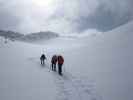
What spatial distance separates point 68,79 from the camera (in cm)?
1180

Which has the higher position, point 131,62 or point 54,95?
point 131,62

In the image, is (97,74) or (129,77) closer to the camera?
(129,77)

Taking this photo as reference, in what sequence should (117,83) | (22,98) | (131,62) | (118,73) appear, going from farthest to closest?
(131,62), (118,73), (117,83), (22,98)

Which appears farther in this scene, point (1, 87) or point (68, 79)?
point (68, 79)

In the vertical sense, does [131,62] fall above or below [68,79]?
above

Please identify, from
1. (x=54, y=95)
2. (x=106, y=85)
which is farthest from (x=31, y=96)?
(x=106, y=85)

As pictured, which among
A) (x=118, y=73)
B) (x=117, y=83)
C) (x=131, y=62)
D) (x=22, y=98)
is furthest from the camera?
(x=131, y=62)

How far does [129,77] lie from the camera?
977 centimetres

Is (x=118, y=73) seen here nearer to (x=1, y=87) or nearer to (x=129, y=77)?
(x=129, y=77)

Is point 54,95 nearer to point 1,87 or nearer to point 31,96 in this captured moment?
point 31,96

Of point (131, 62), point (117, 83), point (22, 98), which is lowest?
point (22, 98)

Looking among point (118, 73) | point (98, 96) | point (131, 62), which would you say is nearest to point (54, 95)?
point (98, 96)

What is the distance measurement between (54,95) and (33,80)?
298cm

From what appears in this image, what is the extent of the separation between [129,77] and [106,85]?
158 centimetres
